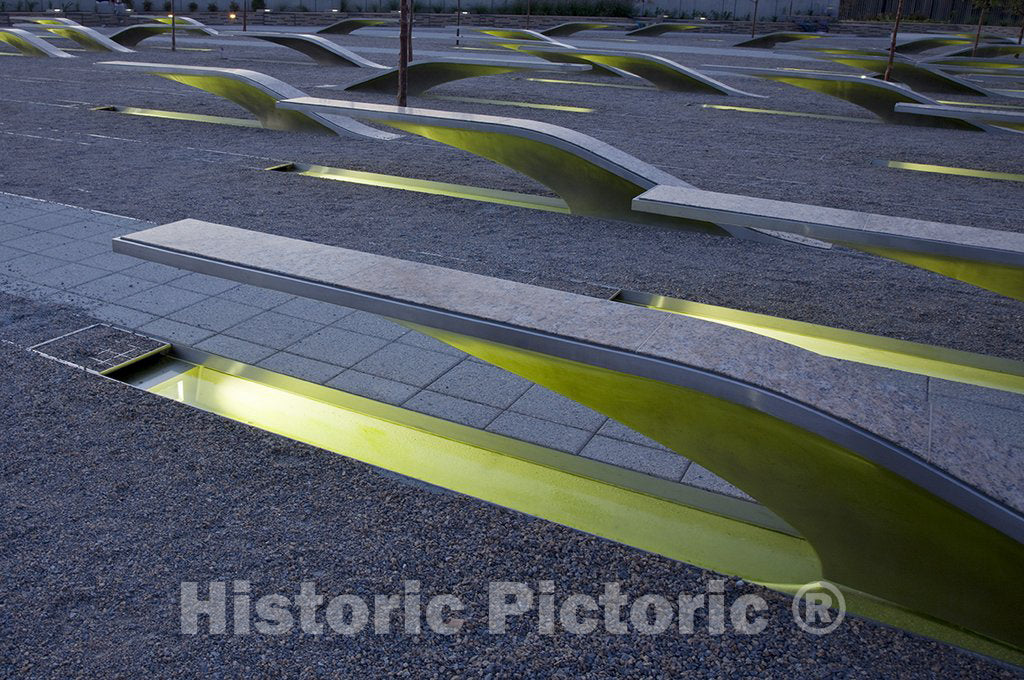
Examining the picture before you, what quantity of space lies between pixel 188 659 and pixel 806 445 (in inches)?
93.8

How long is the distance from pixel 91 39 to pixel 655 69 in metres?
17.4

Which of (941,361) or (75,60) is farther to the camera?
(75,60)

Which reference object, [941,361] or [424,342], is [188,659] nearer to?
[424,342]

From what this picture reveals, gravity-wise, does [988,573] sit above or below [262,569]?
above

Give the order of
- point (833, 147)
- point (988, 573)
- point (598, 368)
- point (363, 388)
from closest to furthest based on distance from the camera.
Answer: point (988, 573) < point (598, 368) < point (363, 388) < point (833, 147)

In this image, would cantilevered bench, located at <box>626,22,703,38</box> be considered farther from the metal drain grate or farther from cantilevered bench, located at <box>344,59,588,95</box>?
the metal drain grate

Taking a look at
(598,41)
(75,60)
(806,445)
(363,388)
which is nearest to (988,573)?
(806,445)

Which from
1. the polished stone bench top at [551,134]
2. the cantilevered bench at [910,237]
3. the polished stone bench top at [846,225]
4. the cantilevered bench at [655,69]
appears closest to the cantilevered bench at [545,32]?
the cantilevered bench at [655,69]

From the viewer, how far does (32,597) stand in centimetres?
330

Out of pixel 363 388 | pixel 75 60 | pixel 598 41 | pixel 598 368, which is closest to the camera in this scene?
pixel 598 368

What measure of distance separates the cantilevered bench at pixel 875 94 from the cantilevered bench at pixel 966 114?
162 millimetres

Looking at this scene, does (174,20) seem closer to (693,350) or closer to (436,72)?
(436,72)

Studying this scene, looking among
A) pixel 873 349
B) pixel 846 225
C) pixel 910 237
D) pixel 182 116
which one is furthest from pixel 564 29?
pixel 873 349

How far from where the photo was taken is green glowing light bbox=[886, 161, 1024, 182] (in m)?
11.3
